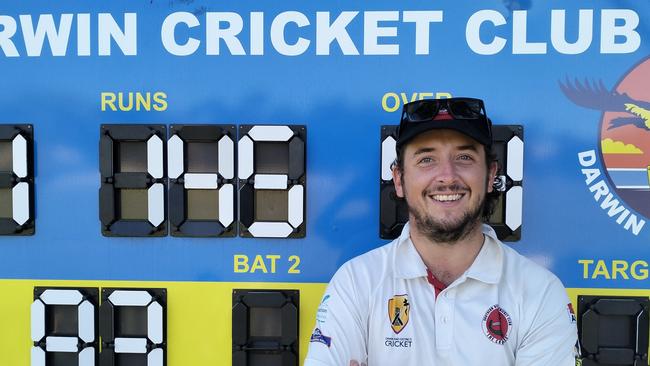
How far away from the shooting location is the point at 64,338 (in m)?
1.84

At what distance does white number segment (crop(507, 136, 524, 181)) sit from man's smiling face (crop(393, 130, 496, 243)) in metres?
0.36

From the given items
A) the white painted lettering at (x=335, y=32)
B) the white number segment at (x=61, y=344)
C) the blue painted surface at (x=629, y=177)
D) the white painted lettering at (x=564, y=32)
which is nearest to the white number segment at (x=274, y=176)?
the white painted lettering at (x=335, y=32)

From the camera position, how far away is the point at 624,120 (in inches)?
67.2

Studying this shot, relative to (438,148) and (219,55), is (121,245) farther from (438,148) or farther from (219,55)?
(438,148)

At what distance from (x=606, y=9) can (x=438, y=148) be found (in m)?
0.88

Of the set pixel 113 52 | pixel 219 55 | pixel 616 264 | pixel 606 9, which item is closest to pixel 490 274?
pixel 616 264

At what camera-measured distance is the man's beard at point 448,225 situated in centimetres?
135

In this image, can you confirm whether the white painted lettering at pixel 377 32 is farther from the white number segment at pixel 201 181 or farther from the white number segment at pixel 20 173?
the white number segment at pixel 20 173

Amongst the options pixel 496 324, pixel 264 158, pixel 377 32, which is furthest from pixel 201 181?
pixel 496 324

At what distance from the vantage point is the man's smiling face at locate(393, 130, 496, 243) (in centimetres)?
134

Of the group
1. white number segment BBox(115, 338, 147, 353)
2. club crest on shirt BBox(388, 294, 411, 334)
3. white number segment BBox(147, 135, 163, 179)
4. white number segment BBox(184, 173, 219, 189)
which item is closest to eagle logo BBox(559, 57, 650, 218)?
club crest on shirt BBox(388, 294, 411, 334)

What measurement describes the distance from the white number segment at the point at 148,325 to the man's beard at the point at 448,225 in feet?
3.34

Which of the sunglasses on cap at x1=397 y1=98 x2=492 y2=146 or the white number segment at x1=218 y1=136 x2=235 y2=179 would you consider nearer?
the sunglasses on cap at x1=397 y1=98 x2=492 y2=146

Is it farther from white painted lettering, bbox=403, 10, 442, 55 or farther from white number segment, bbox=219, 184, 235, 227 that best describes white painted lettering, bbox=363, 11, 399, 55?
white number segment, bbox=219, 184, 235, 227
